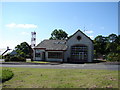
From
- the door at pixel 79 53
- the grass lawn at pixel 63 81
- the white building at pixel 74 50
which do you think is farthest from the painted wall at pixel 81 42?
the grass lawn at pixel 63 81

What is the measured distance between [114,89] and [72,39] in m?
29.8

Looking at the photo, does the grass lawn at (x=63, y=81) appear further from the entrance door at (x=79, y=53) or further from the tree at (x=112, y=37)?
the tree at (x=112, y=37)

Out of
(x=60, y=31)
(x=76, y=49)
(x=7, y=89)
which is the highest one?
(x=60, y=31)

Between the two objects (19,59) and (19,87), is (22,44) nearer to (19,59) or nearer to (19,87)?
(19,59)

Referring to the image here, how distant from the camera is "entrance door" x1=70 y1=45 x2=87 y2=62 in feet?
121

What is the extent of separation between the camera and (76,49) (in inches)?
1468

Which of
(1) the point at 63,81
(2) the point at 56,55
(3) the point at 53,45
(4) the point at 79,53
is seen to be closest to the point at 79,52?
(4) the point at 79,53

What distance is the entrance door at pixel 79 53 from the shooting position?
37000 mm

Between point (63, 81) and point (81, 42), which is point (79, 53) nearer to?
point (81, 42)

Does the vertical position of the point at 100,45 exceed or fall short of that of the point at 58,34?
it falls short

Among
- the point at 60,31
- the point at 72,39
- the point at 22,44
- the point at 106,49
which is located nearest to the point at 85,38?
the point at 72,39

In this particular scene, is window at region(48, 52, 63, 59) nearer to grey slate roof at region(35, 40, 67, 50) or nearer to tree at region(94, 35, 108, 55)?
grey slate roof at region(35, 40, 67, 50)

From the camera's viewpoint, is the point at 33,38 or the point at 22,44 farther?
the point at 22,44

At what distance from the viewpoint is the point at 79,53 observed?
37156mm
